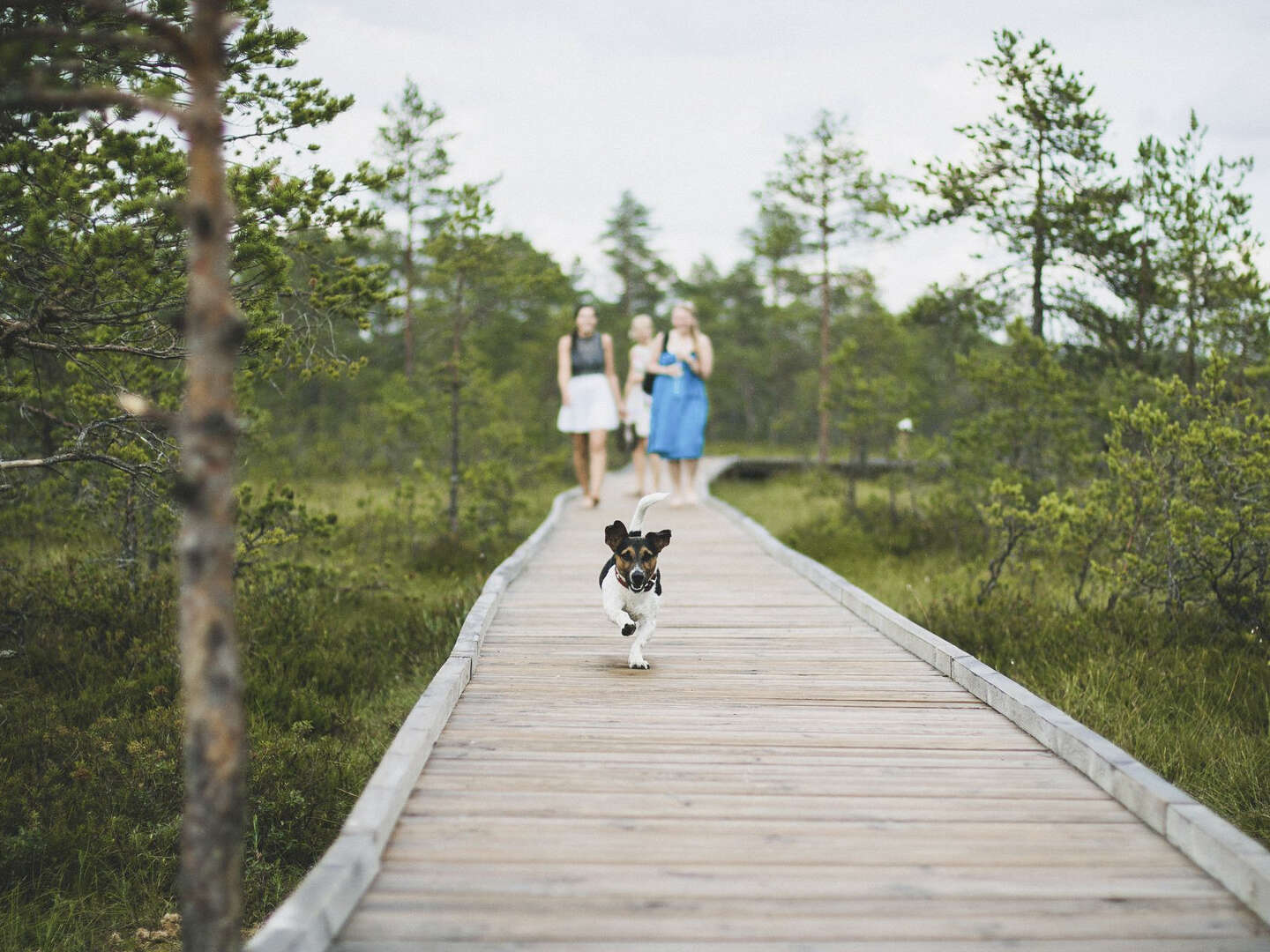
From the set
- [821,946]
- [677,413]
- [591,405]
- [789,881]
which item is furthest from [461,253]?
[821,946]

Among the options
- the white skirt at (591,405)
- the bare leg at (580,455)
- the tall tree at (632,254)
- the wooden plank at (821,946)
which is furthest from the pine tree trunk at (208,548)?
the tall tree at (632,254)

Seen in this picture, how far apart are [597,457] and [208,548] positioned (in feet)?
36.8

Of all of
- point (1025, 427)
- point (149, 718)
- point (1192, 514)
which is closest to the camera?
point (149, 718)

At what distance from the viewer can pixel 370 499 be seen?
12.7 m

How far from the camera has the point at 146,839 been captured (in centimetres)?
511

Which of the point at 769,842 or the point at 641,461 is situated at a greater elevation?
the point at 641,461

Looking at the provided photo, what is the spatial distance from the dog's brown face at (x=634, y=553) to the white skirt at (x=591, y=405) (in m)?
6.92

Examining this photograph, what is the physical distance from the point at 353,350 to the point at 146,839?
3206 cm

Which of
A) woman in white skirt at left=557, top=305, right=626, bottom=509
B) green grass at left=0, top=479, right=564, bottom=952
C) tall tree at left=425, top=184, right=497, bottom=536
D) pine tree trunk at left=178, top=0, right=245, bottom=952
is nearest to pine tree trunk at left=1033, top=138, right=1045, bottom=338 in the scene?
woman in white skirt at left=557, top=305, right=626, bottom=509

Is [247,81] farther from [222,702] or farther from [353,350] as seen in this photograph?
[353,350]

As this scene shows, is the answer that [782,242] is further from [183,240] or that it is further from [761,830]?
[761,830]

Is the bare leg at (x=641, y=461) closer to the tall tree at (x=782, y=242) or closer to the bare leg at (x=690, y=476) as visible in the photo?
the bare leg at (x=690, y=476)

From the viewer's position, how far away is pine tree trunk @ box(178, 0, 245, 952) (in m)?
2.18

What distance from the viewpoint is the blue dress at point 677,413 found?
12820 mm
